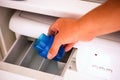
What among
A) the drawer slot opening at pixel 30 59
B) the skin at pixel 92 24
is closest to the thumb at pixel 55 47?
the skin at pixel 92 24

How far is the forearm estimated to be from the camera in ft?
1.65

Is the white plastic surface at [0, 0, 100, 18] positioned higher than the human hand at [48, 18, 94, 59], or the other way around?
the white plastic surface at [0, 0, 100, 18]

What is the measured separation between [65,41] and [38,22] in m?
0.13

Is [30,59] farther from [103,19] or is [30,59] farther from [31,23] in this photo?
[103,19]

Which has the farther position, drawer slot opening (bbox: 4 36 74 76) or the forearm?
drawer slot opening (bbox: 4 36 74 76)

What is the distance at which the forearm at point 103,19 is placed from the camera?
504 mm

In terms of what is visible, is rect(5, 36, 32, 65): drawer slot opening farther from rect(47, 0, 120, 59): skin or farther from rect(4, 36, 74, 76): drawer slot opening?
rect(47, 0, 120, 59): skin

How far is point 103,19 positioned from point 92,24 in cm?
3

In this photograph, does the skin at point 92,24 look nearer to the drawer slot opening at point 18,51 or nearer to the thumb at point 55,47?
the thumb at point 55,47

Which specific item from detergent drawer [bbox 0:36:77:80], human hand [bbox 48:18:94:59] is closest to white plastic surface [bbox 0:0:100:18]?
human hand [bbox 48:18:94:59]

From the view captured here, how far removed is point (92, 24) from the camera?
1.71ft

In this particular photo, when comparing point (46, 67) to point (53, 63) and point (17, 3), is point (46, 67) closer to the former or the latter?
point (53, 63)

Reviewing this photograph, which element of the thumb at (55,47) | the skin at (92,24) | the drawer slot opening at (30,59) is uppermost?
the skin at (92,24)

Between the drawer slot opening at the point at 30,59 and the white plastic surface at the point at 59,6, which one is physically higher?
the white plastic surface at the point at 59,6
